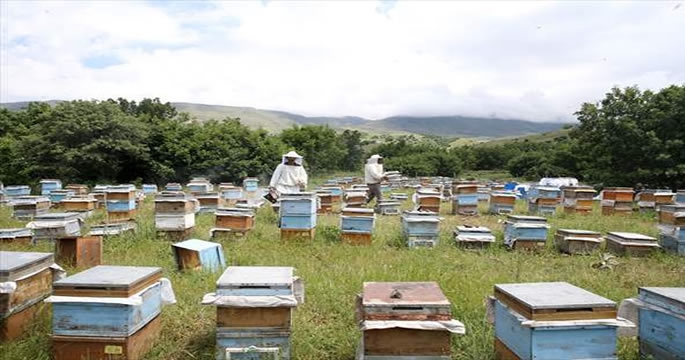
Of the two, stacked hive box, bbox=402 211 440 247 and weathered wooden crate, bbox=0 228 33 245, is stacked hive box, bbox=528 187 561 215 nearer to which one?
stacked hive box, bbox=402 211 440 247

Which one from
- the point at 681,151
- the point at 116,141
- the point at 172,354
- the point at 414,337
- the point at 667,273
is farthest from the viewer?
the point at 116,141

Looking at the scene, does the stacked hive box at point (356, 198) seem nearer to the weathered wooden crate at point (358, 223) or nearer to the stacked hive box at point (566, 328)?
the weathered wooden crate at point (358, 223)

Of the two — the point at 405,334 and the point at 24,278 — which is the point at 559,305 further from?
the point at 24,278

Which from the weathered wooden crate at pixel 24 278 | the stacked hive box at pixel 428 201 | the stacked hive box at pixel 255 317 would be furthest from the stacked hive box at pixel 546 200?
the weathered wooden crate at pixel 24 278

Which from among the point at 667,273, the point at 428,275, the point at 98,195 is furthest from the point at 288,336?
the point at 98,195

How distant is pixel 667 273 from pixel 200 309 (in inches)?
255

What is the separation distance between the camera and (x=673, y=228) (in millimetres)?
8367

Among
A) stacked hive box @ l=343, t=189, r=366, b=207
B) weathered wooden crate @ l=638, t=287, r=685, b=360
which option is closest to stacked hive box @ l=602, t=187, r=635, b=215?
stacked hive box @ l=343, t=189, r=366, b=207

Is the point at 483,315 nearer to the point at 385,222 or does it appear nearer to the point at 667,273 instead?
the point at 667,273

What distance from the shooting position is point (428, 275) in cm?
609

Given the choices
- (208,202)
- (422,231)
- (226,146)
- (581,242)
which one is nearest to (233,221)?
(422,231)

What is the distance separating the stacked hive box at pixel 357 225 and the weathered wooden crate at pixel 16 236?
17.6 feet

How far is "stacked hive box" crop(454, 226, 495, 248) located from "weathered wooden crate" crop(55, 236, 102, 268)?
227 inches

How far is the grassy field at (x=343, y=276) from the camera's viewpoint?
4184 millimetres
